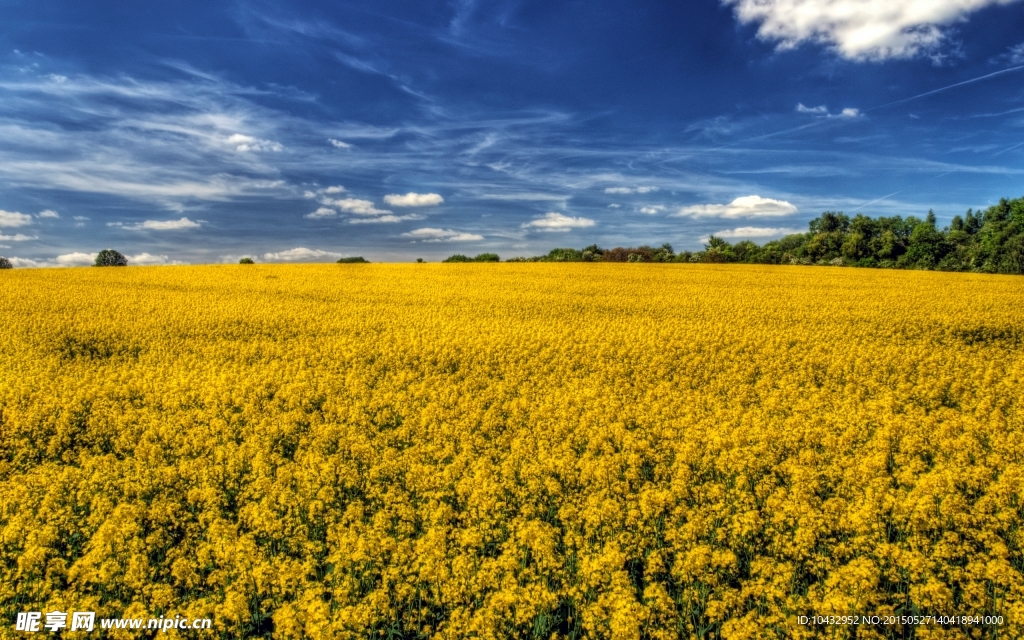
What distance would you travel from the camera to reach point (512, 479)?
25.5 feet

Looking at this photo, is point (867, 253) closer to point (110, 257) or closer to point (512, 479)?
point (512, 479)

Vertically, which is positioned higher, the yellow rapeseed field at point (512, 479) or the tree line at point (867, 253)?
the tree line at point (867, 253)

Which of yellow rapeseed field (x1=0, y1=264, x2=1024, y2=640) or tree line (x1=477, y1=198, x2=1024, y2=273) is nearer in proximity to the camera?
yellow rapeseed field (x1=0, y1=264, x2=1024, y2=640)

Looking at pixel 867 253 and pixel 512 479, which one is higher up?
pixel 867 253

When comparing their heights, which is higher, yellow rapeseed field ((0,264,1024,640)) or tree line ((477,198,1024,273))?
tree line ((477,198,1024,273))

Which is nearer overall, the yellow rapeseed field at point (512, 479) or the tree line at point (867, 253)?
the yellow rapeseed field at point (512, 479)

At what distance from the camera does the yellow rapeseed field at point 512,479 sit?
5367 millimetres

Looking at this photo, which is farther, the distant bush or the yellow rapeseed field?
the distant bush

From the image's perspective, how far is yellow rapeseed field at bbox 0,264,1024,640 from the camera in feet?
17.6

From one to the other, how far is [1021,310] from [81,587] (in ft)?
118

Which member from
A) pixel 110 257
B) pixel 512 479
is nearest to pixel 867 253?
pixel 512 479

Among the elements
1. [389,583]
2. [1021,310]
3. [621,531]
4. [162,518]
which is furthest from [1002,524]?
[1021,310]

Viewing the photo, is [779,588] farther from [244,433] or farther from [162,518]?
[244,433]

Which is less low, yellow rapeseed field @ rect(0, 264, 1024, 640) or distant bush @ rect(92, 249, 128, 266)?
distant bush @ rect(92, 249, 128, 266)
